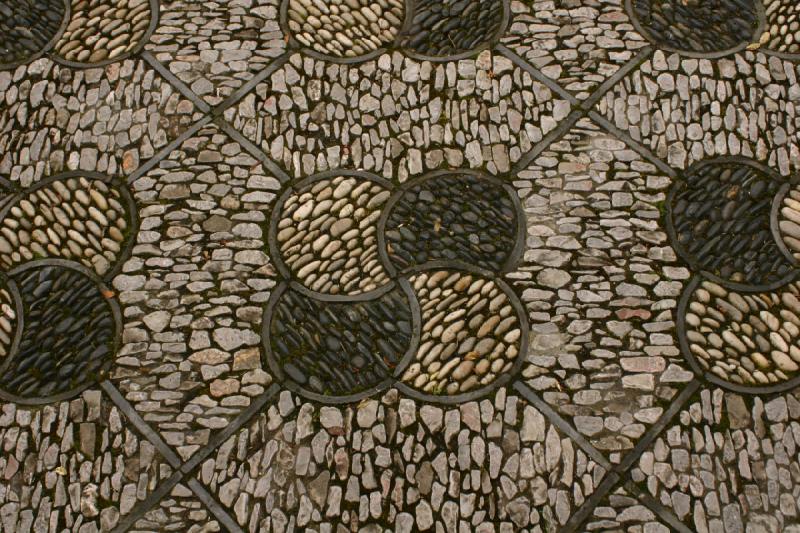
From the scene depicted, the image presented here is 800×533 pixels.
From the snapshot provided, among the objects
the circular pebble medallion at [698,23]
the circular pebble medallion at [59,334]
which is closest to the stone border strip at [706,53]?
the circular pebble medallion at [698,23]

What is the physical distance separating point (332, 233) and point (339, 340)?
45 centimetres

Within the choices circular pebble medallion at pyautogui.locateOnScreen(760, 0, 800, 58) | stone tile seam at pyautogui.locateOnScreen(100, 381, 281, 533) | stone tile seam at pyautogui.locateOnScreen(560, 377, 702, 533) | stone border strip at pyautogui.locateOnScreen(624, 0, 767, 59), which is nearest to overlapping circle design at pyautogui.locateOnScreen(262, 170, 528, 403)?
stone tile seam at pyautogui.locateOnScreen(100, 381, 281, 533)

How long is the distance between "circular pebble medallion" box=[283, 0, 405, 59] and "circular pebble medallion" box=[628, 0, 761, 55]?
111cm

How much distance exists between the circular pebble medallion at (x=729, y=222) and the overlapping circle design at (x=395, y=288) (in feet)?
2.23

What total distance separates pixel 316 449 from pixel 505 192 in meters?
1.29

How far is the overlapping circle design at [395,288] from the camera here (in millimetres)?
3195

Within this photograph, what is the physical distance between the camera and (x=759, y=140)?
3523 millimetres

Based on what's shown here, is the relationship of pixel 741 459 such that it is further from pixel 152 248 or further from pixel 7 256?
pixel 7 256

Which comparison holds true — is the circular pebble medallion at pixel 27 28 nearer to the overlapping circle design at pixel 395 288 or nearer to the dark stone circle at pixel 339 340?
the overlapping circle design at pixel 395 288

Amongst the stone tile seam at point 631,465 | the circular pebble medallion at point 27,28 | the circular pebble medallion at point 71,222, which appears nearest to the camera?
the stone tile seam at point 631,465

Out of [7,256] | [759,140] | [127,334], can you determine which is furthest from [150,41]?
[759,140]

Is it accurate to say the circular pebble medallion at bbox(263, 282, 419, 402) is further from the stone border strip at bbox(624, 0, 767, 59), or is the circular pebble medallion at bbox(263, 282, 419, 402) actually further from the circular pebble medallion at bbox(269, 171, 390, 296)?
the stone border strip at bbox(624, 0, 767, 59)

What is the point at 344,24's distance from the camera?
3.78 meters

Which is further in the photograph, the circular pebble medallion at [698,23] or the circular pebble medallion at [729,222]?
the circular pebble medallion at [698,23]
